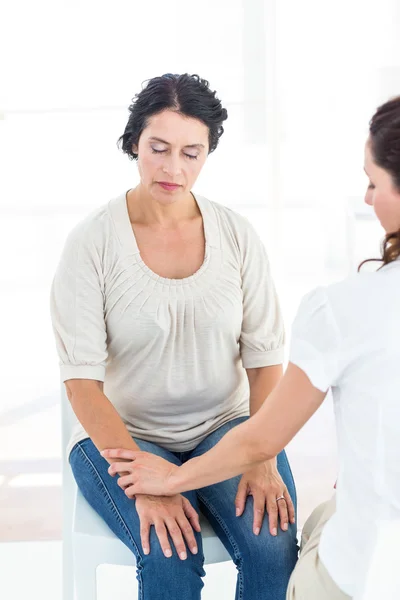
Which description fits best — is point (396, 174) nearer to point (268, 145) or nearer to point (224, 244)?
point (224, 244)

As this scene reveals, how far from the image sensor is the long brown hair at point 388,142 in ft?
3.44

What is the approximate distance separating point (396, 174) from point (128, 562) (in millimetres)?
868

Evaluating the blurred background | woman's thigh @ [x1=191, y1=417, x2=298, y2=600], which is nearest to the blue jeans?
woman's thigh @ [x1=191, y1=417, x2=298, y2=600]

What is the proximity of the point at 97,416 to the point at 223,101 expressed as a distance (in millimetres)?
2626

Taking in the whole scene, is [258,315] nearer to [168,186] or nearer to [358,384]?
[168,186]

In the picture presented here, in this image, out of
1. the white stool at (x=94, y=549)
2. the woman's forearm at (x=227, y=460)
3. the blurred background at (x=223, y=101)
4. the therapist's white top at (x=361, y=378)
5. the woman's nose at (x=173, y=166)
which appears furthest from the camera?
the blurred background at (x=223, y=101)

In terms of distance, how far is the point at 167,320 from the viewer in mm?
1622

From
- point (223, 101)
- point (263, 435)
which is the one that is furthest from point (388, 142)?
point (223, 101)

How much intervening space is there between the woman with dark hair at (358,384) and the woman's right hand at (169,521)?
289 mm

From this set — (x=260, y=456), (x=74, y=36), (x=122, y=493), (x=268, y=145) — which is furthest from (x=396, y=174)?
(x=74, y=36)

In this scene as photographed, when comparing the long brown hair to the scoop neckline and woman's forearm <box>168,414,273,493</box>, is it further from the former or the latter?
the scoop neckline

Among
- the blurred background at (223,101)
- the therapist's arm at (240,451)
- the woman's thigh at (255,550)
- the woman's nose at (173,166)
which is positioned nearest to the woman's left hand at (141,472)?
the therapist's arm at (240,451)

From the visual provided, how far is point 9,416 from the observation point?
10.8ft

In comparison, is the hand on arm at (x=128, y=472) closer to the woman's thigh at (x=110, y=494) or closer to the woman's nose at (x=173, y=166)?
the woman's thigh at (x=110, y=494)
